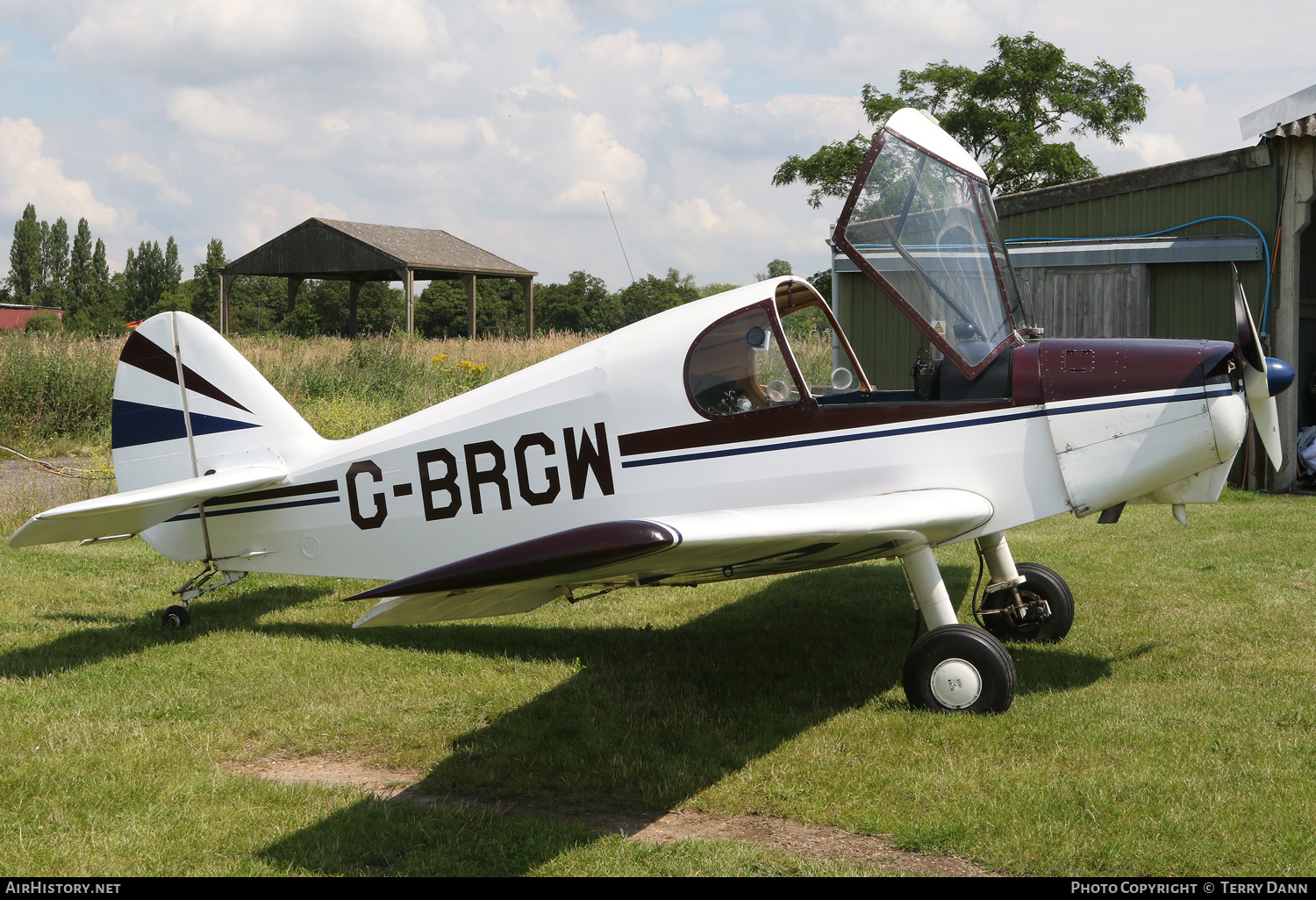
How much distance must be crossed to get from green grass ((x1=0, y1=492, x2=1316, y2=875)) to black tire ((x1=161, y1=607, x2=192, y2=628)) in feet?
0.43

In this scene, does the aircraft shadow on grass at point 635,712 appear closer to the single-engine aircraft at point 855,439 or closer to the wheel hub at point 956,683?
the wheel hub at point 956,683

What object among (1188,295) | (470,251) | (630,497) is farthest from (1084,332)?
(470,251)

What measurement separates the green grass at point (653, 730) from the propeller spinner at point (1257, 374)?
142 centimetres

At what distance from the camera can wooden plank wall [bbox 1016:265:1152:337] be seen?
12.1 m

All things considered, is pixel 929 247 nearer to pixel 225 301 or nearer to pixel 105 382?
pixel 105 382

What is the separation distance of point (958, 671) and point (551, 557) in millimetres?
2557

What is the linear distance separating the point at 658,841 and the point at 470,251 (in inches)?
1259

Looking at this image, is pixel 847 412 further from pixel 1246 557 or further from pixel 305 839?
pixel 1246 557

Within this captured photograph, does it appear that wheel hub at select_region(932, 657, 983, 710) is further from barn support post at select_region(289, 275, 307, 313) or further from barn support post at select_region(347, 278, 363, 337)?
barn support post at select_region(347, 278, 363, 337)

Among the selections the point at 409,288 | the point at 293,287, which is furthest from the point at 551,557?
the point at 293,287

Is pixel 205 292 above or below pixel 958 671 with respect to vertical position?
above

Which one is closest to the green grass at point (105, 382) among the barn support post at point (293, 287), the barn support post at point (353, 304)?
the barn support post at point (293, 287)

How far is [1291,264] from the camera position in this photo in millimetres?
10945

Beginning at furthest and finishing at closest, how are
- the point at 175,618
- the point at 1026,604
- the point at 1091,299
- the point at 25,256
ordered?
→ the point at 25,256 < the point at 1091,299 < the point at 175,618 < the point at 1026,604
